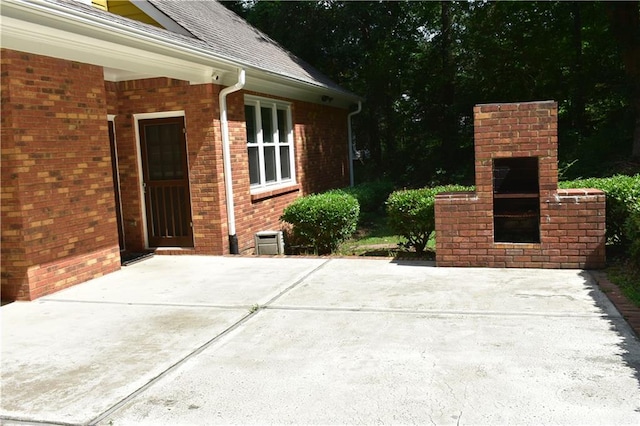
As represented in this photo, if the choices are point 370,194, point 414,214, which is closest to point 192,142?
point 414,214

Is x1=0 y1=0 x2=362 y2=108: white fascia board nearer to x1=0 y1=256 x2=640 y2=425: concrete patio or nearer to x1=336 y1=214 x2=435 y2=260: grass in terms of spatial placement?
x1=0 y1=256 x2=640 y2=425: concrete patio

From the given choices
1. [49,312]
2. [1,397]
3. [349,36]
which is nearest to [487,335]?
[1,397]

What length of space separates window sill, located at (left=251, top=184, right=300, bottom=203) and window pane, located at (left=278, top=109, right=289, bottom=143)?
1.02 m

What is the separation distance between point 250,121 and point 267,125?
2.45 ft

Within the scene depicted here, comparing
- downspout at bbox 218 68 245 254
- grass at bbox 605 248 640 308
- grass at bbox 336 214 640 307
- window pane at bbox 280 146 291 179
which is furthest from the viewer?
window pane at bbox 280 146 291 179

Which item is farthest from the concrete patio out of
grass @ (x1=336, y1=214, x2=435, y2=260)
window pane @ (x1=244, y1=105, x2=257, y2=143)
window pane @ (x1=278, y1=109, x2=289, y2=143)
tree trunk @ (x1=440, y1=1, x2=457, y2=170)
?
tree trunk @ (x1=440, y1=1, x2=457, y2=170)

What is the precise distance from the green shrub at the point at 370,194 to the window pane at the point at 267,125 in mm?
2286

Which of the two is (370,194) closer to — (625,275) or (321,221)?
(321,221)

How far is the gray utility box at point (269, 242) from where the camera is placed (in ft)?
30.5

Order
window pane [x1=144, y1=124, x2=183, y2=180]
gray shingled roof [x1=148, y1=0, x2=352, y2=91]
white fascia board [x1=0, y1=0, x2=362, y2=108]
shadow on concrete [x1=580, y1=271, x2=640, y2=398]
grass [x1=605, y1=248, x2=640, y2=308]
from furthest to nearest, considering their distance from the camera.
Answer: gray shingled roof [x1=148, y1=0, x2=352, y2=91] → window pane [x1=144, y1=124, x2=183, y2=180] → grass [x1=605, y1=248, x2=640, y2=308] → white fascia board [x1=0, y1=0, x2=362, y2=108] → shadow on concrete [x1=580, y1=271, x2=640, y2=398]

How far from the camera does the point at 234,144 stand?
30.3 feet

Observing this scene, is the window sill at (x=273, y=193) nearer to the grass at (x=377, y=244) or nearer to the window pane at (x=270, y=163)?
the window pane at (x=270, y=163)

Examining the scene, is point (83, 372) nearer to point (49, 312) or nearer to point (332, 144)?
point (49, 312)

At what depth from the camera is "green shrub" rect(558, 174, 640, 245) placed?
661 centimetres
